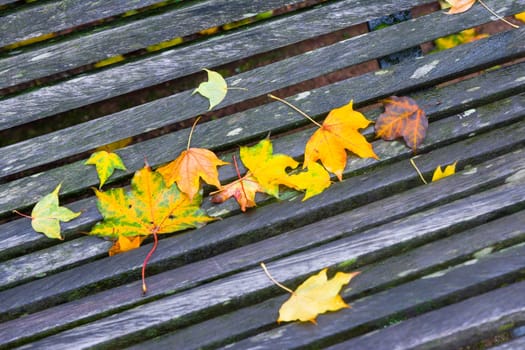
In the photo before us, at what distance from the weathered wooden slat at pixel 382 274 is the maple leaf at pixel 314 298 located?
0.03 meters

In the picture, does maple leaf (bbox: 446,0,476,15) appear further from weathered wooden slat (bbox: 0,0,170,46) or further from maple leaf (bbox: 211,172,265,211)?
weathered wooden slat (bbox: 0,0,170,46)

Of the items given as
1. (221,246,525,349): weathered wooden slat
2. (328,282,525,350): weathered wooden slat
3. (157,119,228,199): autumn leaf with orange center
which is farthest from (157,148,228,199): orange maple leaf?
(328,282,525,350): weathered wooden slat

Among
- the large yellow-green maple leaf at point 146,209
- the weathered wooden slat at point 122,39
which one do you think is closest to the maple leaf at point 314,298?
the large yellow-green maple leaf at point 146,209

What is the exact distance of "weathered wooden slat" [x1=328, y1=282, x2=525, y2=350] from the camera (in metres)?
1.57

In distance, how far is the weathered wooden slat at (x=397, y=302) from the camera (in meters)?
1.60

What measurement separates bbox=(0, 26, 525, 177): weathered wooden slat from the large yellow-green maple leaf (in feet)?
0.62

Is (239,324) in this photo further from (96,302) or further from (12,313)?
(12,313)

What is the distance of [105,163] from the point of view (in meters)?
1.80

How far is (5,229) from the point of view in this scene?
177 cm

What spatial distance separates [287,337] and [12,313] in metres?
0.85

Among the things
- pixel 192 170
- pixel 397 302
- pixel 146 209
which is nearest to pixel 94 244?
pixel 146 209

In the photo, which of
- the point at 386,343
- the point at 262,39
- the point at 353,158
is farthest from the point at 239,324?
the point at 262,39

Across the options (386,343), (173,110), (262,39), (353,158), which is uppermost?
(262,39)

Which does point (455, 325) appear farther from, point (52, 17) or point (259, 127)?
point (52, 17)
